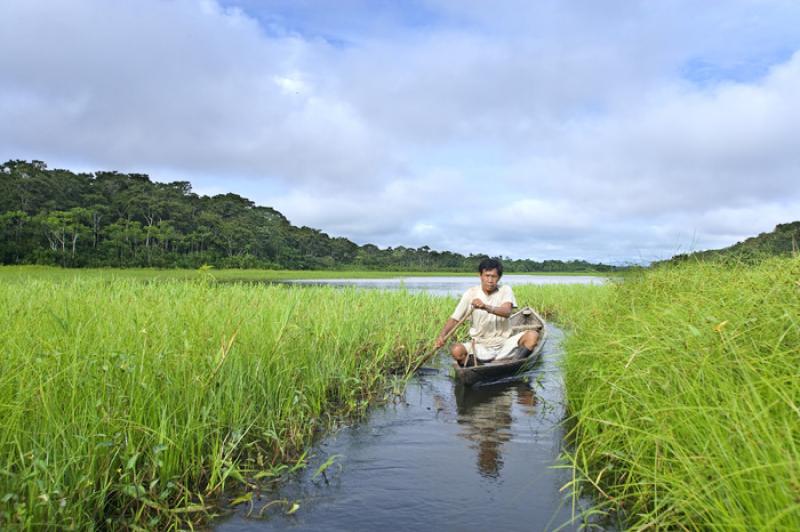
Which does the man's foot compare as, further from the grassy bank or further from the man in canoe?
the grassy bank

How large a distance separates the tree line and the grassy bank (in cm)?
4492

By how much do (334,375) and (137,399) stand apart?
272 centimetres

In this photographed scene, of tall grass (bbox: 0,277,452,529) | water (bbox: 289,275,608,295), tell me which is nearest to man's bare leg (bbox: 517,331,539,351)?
tall grass (bbox: 0,277,452,529)

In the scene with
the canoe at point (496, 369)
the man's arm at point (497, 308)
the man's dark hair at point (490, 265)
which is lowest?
the canoe at point (496, 369)

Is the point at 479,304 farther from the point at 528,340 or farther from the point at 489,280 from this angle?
the point at 528,340

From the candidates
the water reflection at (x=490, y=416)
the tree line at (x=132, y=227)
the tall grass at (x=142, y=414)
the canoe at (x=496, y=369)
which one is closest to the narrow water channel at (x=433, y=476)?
the water reflection at (x=490, y=416)

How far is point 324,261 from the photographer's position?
80625 mm

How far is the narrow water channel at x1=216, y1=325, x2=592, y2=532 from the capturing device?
3.50 m

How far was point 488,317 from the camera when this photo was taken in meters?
7.80

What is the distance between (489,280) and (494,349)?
104 centimetres

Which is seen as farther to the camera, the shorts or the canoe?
the shorts

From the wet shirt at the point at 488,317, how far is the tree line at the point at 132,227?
41424 mm

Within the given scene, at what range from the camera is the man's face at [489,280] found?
289 inches

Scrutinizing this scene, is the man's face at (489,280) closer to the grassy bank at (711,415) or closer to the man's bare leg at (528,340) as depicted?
the man's bare leg at (528,340)
